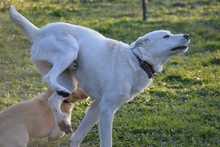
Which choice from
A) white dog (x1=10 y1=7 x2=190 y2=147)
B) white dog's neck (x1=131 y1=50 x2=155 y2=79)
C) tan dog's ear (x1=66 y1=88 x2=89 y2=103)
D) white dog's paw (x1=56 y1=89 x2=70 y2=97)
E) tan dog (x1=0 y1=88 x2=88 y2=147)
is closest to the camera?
tan dog (x1=0 y1=88 x2=88 y2=147)

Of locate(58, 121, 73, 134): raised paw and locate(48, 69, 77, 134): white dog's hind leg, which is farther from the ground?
locate(48, 69, 77, 134): white dog's hind leg

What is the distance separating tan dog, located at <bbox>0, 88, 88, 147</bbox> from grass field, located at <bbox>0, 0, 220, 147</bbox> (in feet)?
1.38

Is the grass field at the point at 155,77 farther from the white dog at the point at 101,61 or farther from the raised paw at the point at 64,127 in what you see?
the white dog at the point at 101,61

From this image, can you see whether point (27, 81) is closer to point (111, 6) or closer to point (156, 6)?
point (111, 6)

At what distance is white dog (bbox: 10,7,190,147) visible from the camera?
547 cm

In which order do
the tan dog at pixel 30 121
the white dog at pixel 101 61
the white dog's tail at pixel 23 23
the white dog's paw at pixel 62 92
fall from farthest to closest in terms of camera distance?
the white dog's tail at pixel 23 23 → the white dog at pixel 101 61 → the white dog's paw at pixel 62 92 → the tan dog at pixel 30 121

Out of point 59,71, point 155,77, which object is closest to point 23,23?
point 59,71

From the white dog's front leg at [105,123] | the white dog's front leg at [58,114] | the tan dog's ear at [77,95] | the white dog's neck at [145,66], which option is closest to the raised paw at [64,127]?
the white dog's front leg at [58,114]

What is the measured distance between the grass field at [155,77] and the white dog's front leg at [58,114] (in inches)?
25.1

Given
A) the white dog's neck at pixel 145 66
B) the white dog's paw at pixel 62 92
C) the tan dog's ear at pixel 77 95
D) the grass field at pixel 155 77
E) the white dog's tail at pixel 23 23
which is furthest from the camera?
the grass field at pixel 155 77

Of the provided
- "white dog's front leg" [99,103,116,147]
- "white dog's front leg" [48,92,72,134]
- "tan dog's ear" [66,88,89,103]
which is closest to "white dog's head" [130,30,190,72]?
"white dog's front leg" [99,103,116,147]

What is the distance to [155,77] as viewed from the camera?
29.6ft

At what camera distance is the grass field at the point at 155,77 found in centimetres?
645

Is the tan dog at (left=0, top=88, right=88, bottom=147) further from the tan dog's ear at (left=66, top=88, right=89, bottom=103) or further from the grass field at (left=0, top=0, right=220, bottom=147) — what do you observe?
the grass field at (left=0, top=0, right=220, bottom=147)
